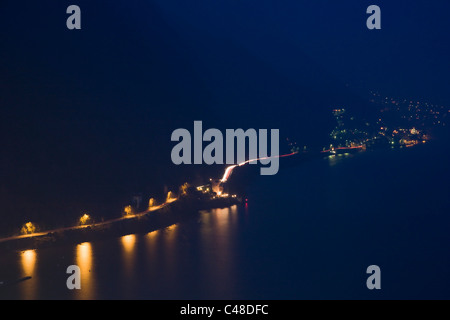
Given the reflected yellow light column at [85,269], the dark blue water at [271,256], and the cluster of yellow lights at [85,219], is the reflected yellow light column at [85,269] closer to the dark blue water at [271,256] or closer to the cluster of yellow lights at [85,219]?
the dark blue water at [271,256]

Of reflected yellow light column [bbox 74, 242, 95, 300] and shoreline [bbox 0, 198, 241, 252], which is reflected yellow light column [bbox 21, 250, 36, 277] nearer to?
shoreline [bbox 0, 198, 241, 252]

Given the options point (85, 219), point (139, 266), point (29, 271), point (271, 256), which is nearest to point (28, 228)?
point (85, 219)

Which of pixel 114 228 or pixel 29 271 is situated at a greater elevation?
pixel 114 228

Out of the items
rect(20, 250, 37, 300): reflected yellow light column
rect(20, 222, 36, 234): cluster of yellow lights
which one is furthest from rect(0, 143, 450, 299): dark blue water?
rect(20, 222, 36, 234): cluster of yellow lights

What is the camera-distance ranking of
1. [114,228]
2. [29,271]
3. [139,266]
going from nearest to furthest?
1. [29,271]
2. [139,266]
3. [114,228]

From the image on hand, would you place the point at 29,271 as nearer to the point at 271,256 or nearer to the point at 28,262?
the point at 28,262

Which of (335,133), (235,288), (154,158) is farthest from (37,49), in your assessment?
(335,133)
